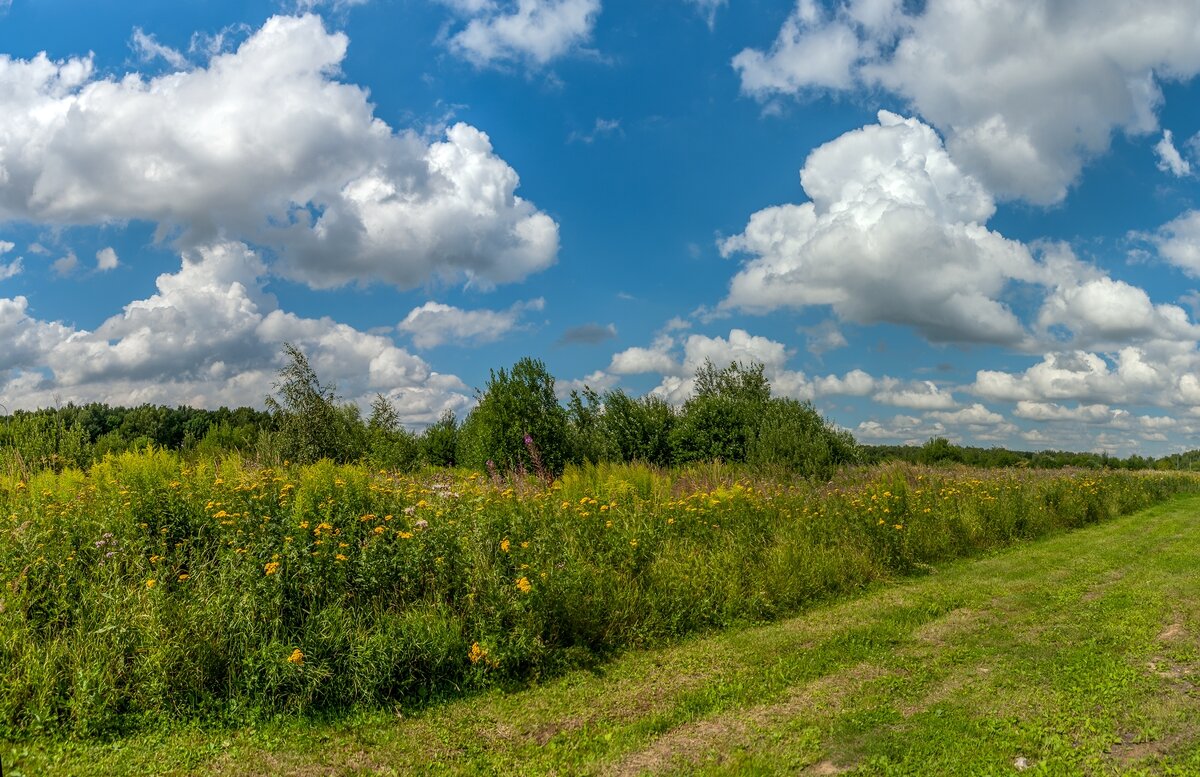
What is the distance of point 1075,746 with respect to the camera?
4551mm

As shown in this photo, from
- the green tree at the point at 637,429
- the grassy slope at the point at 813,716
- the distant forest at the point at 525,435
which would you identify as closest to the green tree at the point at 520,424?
the distant forest at the point at 525,435

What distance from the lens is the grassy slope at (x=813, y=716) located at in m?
4.46

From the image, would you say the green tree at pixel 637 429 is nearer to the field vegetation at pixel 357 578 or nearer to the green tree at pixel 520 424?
the green tree at pixel 520 424

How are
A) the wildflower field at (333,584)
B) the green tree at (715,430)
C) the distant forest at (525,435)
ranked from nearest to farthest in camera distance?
the wildflower field at (333,584) < the distant forest at (525,435) < the green tree at (715,430)

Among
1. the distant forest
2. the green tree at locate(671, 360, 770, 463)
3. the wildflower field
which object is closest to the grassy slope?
the wildflower field

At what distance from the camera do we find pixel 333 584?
597 cm

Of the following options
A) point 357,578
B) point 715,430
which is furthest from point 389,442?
point 357,578

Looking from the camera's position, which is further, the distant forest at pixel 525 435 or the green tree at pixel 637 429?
the green tree at pixel 637 429

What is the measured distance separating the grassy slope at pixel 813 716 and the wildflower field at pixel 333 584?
30 centimetres

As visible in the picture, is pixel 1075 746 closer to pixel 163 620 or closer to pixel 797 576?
pixel 797 576

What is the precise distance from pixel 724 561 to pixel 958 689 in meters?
2.90

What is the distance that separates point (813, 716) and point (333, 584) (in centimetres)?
382

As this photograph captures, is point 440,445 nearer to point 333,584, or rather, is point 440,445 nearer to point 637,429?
point 637,429

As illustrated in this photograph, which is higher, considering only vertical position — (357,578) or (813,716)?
(357,578)
